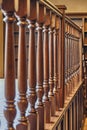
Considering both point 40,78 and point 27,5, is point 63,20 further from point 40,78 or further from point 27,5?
point 27,5

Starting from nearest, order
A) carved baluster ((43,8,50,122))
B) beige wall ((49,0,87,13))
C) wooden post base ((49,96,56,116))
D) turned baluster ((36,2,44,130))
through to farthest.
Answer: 1. turned baluster ((36,2,44,130))
2. carved baluster ((43,8,50,122))
3. wooden post base ((49,96,56,116))
4. beige wall ((49,0,87,13))

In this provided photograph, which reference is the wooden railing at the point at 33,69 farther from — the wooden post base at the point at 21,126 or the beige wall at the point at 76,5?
the beige wall at the point at 76,5

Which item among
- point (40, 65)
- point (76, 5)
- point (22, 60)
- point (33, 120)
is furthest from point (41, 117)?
point (76, 5)

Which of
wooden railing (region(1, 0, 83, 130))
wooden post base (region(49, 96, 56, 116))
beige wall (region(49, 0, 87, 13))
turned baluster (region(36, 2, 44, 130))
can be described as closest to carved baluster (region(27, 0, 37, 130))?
wooden railing (region(1, 0, 83, 130))

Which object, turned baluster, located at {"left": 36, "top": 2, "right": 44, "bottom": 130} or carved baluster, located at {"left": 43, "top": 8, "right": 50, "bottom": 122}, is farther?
carved baluster, located at {"left": 43, "top": 8, "right": 50, "bottom": 122}

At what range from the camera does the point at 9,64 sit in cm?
110

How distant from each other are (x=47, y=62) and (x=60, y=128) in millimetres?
601

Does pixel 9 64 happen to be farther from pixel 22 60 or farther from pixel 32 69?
pixel 32 69

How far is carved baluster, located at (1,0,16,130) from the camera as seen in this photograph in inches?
42.8

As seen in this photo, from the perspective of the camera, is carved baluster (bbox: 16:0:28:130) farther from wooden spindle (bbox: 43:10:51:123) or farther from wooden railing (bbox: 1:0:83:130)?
wooden spindle (bbox: 43:10:51:123)

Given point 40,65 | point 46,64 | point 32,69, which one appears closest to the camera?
point 32,69

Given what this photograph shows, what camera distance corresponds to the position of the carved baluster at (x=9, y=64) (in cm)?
109

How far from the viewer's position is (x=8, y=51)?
111cm

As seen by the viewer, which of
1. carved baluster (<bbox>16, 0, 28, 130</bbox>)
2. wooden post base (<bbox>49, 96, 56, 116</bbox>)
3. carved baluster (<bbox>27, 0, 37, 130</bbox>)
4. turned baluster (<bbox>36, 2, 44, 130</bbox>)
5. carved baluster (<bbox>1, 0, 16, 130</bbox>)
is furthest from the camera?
wooden post base (<bbox>49, 96, 56, 116</bbox>)
